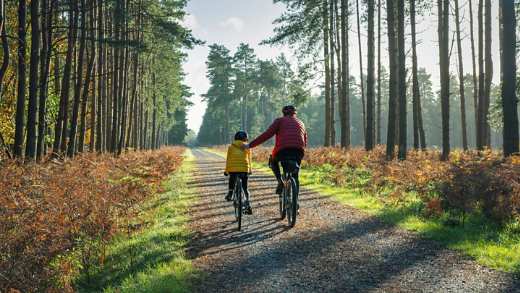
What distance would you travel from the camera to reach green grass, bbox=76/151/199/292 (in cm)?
561

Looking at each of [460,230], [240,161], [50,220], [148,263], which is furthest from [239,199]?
[460,230]

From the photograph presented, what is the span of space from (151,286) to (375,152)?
59.8 ft

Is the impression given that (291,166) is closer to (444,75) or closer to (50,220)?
(50,220)

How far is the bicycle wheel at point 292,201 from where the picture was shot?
8.61m

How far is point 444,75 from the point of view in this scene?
1931cm

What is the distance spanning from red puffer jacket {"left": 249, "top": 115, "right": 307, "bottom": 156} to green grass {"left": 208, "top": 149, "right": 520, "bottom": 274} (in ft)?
8.49

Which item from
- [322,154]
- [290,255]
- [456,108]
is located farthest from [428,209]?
[456,108]

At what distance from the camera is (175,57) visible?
143ft

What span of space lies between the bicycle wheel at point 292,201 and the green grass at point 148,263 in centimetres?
211

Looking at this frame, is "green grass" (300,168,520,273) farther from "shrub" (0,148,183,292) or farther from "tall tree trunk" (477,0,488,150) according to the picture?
"tall tree trunk" (477,0,488,150)

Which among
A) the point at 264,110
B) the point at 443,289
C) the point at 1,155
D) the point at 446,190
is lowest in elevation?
the point at 443,289

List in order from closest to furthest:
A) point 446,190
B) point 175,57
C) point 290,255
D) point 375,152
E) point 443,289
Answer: point 443,289 → point 290,255 → point 446,190 → point 375,152 → point 175,57

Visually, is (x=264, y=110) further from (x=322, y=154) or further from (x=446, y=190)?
(x=446, y=190)

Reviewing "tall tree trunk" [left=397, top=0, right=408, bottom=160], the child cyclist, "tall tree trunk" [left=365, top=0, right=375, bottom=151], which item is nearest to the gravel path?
the child cyclist
